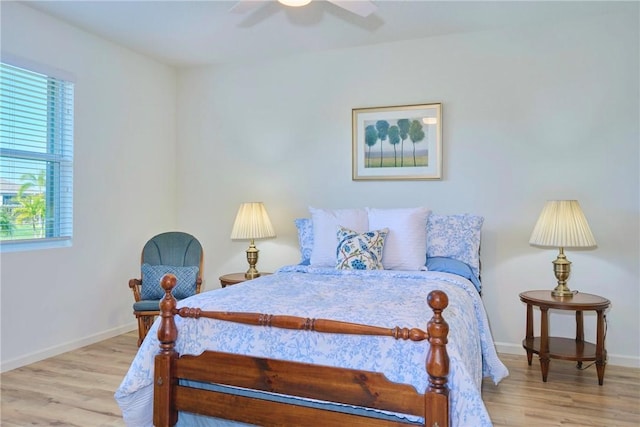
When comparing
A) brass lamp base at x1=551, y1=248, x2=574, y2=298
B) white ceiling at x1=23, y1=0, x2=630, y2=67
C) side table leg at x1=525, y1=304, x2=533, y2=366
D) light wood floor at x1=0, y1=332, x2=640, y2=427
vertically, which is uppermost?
white ceiling at x1=23, y1=0, x2=630, y2=67

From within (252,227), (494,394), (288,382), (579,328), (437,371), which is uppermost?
(252,227)

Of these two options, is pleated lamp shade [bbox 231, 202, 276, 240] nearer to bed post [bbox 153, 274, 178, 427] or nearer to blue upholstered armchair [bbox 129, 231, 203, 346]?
blue upholstered armchair [bbox 129, 231, 203, 346]

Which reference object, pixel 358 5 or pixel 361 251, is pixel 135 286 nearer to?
pixel 361 251

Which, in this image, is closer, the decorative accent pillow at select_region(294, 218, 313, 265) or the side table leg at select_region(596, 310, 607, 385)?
the side table leg at select_region(596, 310, 607, 385)

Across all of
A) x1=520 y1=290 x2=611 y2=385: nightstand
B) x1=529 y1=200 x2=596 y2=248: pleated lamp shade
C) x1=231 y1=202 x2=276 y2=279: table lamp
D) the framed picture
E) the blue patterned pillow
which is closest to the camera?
x1=520 y1=290 x2=611 y2=385: nightstand

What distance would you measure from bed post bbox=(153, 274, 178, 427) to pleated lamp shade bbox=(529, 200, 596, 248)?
8.25 feet

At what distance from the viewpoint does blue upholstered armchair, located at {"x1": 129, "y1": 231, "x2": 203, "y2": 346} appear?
3.50m

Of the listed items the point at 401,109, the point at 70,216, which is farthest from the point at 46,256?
the point at 401,109

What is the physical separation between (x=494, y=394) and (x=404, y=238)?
115 cm

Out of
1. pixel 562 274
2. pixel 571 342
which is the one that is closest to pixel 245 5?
pixel 562 274

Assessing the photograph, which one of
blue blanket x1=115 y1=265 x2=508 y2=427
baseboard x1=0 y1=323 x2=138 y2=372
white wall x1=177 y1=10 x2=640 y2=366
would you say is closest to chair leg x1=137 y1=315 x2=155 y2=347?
baseboard x1=0 y1=323 x2=138 y2=372

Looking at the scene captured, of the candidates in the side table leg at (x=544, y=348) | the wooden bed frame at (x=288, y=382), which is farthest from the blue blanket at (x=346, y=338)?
the side table leg at (x=544, y=348)

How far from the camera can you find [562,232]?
312cm

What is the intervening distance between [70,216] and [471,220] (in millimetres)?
3216
